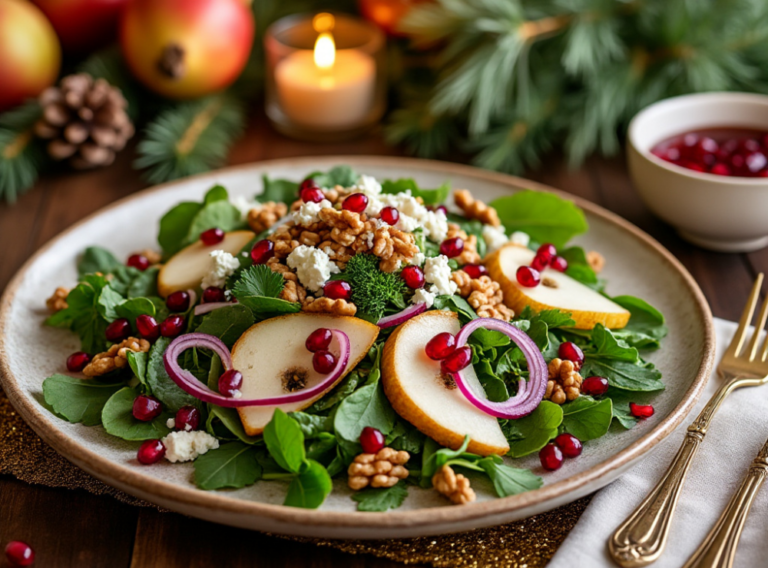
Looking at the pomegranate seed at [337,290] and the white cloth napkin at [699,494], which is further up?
the pomegranate seed at [337,290]

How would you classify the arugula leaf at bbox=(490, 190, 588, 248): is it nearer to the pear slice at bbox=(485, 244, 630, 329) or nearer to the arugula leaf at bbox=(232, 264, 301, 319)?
the pear slice at bbox=(485, 244, 630, 329)

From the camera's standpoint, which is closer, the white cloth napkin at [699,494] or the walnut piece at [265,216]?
the white cloth napkin at [699,494]

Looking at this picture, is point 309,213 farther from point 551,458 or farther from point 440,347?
point 551,458

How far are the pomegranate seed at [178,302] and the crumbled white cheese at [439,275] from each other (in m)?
0.85

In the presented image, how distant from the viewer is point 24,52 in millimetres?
4102

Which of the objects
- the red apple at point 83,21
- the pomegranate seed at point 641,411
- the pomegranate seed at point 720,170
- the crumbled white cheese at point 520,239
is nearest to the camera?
the pomegranate seed at point 641,411

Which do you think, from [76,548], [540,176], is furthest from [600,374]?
[540,176]

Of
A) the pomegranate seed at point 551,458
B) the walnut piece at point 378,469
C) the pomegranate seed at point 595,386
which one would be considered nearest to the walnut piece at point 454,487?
the walnut piece at point 378,469

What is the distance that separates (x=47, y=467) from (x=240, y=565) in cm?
74

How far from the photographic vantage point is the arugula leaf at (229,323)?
2457mm

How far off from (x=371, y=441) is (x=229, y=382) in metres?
0.47

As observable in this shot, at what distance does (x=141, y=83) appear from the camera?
4.51 metres

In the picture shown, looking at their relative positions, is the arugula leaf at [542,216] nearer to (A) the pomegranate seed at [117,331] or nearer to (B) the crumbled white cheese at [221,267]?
(B) the crumbled white cheese at [221,267]

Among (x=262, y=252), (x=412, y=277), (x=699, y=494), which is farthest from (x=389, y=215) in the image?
(x=699, y=494)
